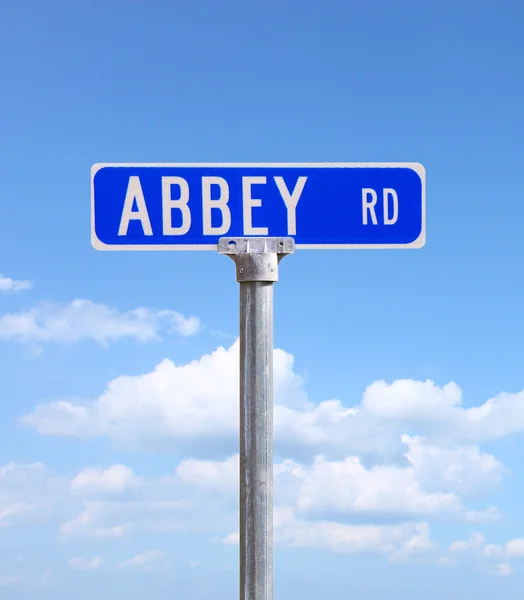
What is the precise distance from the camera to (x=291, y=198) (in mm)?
3396

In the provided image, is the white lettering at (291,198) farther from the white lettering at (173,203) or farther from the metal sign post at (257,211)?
the white lettering at (173,203)

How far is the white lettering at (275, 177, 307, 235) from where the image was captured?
3.38m

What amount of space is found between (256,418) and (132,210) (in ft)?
3.96

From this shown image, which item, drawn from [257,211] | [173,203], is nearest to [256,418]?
[257,211]

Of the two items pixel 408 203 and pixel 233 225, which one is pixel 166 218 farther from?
pixel 408 203

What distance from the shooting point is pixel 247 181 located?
3.37m

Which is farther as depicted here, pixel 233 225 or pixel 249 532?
pixel 233 225

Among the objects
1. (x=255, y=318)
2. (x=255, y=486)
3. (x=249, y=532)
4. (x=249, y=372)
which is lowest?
(x=249, y=532)

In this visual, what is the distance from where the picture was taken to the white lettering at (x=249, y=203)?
11.0ft

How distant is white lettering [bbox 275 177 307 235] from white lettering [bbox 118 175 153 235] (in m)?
0.68

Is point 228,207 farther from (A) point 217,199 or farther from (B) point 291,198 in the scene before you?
(B) point 291,198

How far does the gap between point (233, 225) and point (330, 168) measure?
0.58 meters

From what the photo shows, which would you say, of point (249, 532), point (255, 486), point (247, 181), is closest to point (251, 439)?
point (255, 486)

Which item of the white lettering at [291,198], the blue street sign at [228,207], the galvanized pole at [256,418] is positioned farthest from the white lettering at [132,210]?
the white lettering at [291,198]
